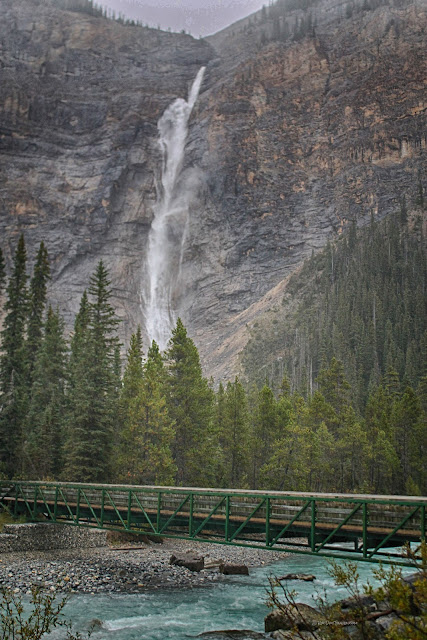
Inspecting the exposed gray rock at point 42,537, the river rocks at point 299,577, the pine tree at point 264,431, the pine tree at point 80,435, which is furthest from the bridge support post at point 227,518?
the pine tree at point 264,431

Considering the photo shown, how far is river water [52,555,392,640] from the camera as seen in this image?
19531 mm

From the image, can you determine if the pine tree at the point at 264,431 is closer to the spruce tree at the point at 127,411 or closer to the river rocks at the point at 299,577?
the spruce tree at the point at 127,411

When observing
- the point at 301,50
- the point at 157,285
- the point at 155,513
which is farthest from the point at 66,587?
the point at 301,50

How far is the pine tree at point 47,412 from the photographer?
1647 inches

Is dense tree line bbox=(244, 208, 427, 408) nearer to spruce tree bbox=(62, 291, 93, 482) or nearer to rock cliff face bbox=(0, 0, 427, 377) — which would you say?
rock cliff face bbox=(0, 0, 427, 377)

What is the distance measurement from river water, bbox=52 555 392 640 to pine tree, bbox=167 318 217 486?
50.7 feet

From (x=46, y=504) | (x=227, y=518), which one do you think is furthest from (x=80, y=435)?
(x=227, y=518)

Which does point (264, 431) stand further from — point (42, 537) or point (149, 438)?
point (42, 537)

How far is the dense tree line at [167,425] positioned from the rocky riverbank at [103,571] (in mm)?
7661

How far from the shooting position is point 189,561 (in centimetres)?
2992

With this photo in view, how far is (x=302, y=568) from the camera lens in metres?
31.9

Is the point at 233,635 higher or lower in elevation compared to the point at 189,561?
higher

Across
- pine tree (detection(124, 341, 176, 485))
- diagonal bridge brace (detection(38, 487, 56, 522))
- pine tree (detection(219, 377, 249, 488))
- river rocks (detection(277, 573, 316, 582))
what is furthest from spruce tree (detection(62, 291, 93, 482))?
river rocks (detection(277, 573, 316, 582))

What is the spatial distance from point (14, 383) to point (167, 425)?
42.8 feet
